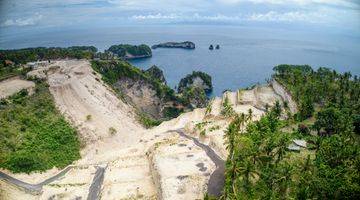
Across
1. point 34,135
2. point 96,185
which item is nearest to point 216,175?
point 96,185

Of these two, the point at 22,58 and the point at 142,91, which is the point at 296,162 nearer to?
the point at 142,91

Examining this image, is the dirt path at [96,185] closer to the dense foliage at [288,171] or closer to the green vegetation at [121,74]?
the dense foliage at [288,171]

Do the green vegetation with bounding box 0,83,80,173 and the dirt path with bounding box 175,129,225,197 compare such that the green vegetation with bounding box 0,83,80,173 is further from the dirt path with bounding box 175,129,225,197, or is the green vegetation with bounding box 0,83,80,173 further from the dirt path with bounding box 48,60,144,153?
the dirt path with bounding box 175,129,225,197

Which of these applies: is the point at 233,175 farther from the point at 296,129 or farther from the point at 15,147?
the point at 15,147

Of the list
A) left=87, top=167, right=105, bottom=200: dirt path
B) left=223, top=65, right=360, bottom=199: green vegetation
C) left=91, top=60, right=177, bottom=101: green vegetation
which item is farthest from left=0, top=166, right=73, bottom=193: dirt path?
left=91, top=60, right=177, bottom=101: green vegetation

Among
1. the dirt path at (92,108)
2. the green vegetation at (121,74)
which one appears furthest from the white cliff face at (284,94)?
the dirt path at (92,108)
